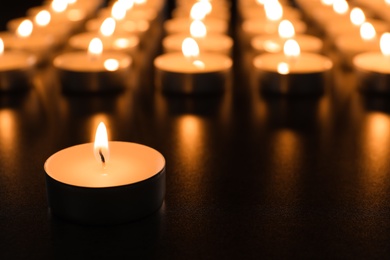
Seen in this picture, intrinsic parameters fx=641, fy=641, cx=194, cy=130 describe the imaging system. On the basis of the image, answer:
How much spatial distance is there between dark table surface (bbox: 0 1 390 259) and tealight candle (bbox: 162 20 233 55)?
0.39 feet

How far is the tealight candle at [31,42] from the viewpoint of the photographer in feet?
5.19

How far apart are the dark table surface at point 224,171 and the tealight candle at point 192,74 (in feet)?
0.09

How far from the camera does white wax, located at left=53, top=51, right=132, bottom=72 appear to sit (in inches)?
54.9

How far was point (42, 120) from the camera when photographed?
1197 mm

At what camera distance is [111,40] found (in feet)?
5.38

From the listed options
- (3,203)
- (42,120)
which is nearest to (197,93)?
(42,120)

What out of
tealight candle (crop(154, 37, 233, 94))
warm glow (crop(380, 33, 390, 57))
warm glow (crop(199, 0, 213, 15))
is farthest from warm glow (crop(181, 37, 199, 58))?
warm glow (crop(199, 0, 213, 15))

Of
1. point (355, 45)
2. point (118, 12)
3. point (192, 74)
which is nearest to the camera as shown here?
point (192, 74)

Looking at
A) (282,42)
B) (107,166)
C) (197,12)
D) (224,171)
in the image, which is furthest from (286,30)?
(107,166)

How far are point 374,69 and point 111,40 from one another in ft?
2.18

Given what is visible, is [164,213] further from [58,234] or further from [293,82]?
[293,82]

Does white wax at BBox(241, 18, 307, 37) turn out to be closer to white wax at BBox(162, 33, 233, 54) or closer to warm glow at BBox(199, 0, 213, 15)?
white wax at BBox(162, 33, 233, 54)

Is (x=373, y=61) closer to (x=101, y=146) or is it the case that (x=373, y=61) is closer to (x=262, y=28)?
(x=262, y=28)

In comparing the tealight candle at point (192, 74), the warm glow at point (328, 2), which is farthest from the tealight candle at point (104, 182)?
the warm glow at point (328, 2)
